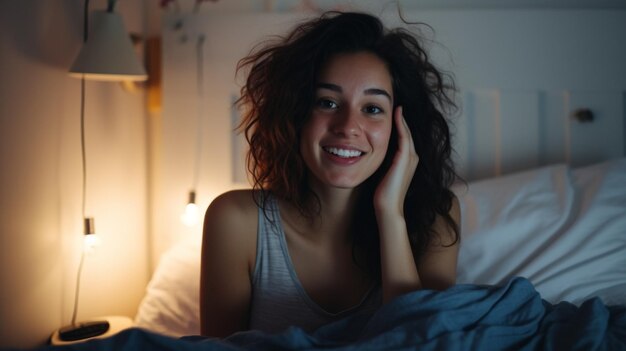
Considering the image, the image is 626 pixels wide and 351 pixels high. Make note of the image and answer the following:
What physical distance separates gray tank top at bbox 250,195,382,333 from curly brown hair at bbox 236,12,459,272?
84 mm

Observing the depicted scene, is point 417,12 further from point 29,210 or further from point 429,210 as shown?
point 29,210

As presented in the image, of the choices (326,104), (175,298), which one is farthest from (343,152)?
(175,298)

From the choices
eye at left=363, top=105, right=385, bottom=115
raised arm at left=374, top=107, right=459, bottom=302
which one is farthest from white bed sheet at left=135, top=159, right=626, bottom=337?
eye at left=363, top=105, right=385, bottom=115

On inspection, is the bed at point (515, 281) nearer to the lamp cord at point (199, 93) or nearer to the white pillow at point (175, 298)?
the white pillow at point (175, 298)

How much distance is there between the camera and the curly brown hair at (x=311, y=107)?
1072mm

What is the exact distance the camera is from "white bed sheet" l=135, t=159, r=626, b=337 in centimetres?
115

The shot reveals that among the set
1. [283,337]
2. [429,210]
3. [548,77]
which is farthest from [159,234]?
[548,77]

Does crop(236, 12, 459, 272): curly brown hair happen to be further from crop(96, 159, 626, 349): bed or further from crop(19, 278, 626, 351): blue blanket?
crop(19, 278, 626, 351): blue blanket

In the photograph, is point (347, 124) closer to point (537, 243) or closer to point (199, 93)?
point (537, 243)

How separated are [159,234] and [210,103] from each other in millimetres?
487

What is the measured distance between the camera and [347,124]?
100 cm

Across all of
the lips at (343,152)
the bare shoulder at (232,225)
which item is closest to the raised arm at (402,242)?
the lips at (343,152)

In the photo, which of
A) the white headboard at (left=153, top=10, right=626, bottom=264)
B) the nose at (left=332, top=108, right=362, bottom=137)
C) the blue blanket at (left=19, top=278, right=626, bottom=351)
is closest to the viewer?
the blue blanket at (left=19, top=278, right=626, bottom=351)

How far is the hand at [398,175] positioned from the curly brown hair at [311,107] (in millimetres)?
49
